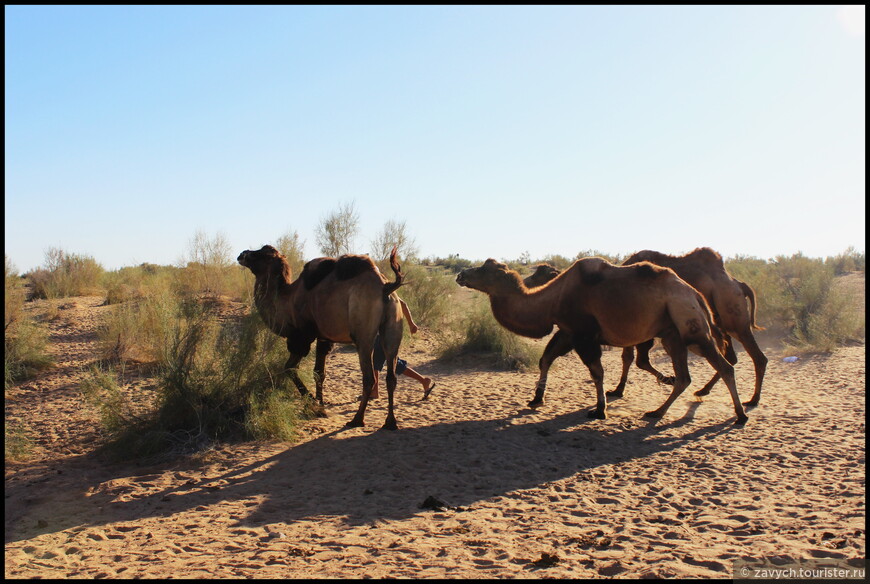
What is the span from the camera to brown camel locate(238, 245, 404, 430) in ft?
26.7

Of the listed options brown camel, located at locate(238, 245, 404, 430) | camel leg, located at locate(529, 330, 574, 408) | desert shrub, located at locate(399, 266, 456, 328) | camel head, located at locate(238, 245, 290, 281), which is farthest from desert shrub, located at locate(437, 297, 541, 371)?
camel head, located at locate(238, 245, 290, 281)

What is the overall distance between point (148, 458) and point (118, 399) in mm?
986

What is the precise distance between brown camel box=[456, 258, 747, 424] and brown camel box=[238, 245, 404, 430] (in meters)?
1.95

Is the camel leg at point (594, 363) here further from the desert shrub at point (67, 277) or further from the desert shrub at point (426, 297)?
the desert shrub at point (67, 277)

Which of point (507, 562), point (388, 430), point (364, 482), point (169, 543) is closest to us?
point (507, 562)

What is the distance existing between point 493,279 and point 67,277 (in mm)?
16811

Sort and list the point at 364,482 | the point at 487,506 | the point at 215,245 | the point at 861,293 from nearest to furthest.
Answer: the point at 487,506
the point at 364,482
the point at 215,245
the point at 861,293

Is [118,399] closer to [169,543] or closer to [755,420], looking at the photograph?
[169,543]

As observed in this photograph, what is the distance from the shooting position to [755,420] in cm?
893

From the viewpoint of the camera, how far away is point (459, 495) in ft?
19.9

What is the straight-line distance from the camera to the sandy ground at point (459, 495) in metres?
4.58

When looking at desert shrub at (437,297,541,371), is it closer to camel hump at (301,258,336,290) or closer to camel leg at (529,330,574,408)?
camel leg at (529,330,574,408)

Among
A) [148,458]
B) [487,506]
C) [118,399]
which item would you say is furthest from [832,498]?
[118,399]

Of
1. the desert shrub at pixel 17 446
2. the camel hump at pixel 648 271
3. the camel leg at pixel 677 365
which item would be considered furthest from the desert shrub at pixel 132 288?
the camel leg at pixel 677 365
